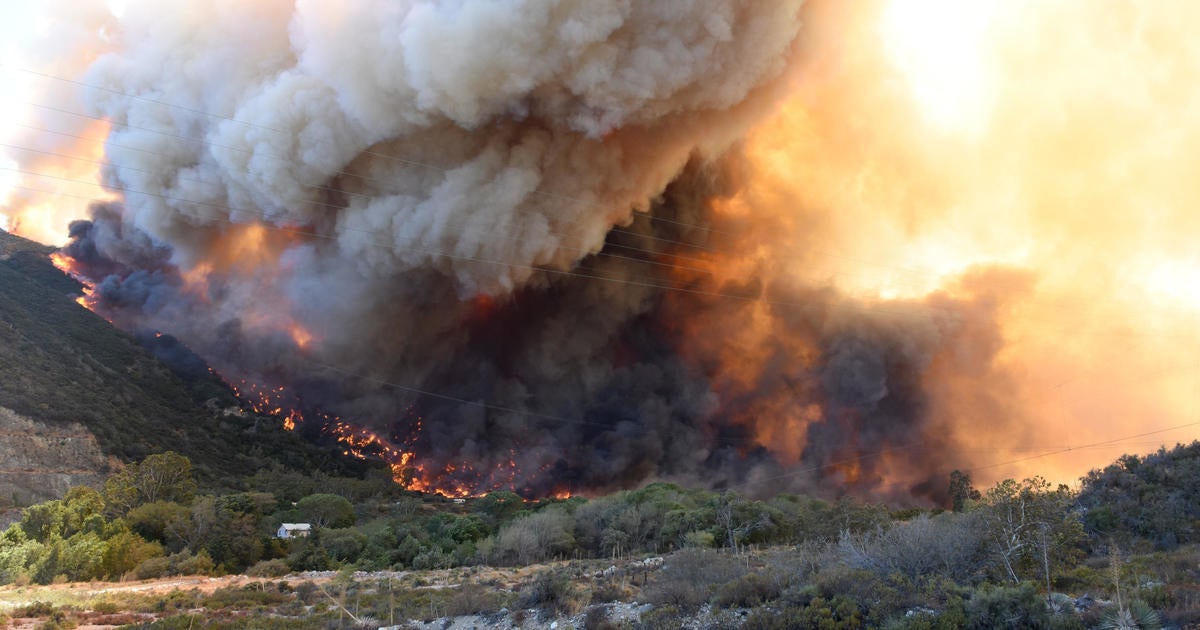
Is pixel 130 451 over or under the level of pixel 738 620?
over

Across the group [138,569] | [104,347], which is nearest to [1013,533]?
[138,569]

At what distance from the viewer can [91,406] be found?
2753 inches

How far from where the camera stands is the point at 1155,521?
32875mm

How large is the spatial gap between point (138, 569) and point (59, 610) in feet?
42.2

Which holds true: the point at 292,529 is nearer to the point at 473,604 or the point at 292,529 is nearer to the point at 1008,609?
the point at 473,604

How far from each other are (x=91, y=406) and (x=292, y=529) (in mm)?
32412

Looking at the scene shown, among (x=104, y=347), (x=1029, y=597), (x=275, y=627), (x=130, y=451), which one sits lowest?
(x=275, y=627)

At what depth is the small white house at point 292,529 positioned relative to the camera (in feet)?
163

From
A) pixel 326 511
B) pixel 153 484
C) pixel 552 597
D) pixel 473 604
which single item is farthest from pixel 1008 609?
pixel 153 484

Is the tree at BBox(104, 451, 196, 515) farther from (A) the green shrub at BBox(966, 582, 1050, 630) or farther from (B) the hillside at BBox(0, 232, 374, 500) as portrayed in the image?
(A) the green shrub at BBox(966, 582, 1050, 630)

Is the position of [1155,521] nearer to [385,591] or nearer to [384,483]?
[385,591]

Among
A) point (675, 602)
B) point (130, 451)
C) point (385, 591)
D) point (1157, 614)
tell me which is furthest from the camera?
point (130, 451)

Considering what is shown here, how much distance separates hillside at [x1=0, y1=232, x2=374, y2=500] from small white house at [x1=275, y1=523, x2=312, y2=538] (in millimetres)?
18511

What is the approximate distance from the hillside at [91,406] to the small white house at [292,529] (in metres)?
18.5
